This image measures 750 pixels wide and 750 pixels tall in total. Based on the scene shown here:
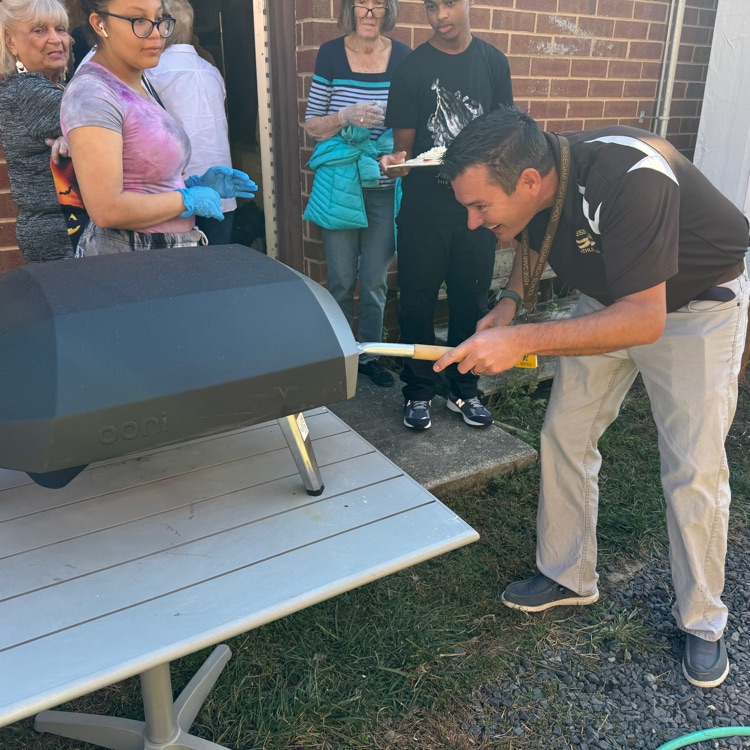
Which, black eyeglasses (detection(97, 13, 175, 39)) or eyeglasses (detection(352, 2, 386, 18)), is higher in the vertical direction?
eyeglasses (detection(352, 2, 386, 18))

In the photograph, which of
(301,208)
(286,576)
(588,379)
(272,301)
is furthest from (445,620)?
(301,208)

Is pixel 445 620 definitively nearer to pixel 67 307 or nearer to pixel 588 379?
pixel 588 379

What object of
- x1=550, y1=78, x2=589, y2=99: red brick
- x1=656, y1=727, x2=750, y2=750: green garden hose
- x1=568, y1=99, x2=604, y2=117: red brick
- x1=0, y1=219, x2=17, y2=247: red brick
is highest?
x1=550, y1=78, x2=589, y2=99: red brick

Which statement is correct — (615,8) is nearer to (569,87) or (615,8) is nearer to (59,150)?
(569,87)

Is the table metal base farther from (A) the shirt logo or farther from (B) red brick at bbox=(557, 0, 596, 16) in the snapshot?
(B) red brick at bbox=(557, 0, 596, 16)

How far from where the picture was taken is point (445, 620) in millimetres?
2453

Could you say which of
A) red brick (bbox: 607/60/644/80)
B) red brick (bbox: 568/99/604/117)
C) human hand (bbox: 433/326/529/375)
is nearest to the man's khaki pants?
human hand (bbox: 433/326/529/375)

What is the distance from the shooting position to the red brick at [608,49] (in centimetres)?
475

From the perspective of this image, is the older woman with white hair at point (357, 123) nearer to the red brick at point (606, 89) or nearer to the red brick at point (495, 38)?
the red brick at point (495, 38)

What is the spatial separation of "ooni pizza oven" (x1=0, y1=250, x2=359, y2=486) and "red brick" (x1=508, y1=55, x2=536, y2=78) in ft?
11.0

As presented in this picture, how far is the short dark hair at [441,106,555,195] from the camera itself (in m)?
1.93

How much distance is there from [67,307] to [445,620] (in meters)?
1.69

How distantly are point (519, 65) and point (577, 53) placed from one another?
549mm

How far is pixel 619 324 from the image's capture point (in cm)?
181
